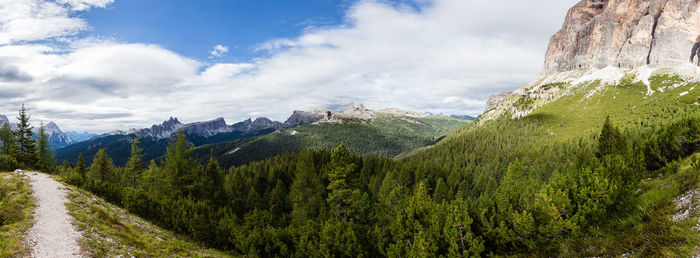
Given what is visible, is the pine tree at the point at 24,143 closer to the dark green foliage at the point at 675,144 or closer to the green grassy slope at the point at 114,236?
the green grassy slope at the point at 114,236

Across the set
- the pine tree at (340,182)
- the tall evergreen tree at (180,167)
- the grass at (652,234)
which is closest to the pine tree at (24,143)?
the tall evergreen tree at (180,167)

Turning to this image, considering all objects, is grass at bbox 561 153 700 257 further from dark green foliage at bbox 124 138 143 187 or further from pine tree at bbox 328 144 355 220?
dark green foliage at bbox 124 138 143 187

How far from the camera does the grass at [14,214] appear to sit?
16694 millimetres

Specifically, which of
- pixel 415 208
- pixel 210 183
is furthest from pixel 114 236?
pixel 415 208

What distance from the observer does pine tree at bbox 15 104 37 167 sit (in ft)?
165

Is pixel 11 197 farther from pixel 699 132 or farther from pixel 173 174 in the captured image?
pixel 699 132

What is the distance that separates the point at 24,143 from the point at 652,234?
3444 inches

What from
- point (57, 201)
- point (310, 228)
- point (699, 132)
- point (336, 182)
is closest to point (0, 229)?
point (57, 201)

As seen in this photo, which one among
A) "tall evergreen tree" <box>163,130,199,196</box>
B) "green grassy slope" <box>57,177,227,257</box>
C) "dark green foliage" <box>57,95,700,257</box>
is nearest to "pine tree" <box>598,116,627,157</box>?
"dark green foliage" <box>57,95,700,257</box>

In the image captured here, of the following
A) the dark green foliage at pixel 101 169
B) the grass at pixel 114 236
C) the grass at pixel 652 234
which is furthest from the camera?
the dark green foliage at pixel 101 169

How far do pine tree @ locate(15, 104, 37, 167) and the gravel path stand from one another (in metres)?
35.0

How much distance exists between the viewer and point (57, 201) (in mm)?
26828

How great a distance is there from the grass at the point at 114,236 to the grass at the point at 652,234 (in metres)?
29.8

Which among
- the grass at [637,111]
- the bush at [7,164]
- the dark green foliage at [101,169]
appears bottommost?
the dark green foliage at [101,169]
